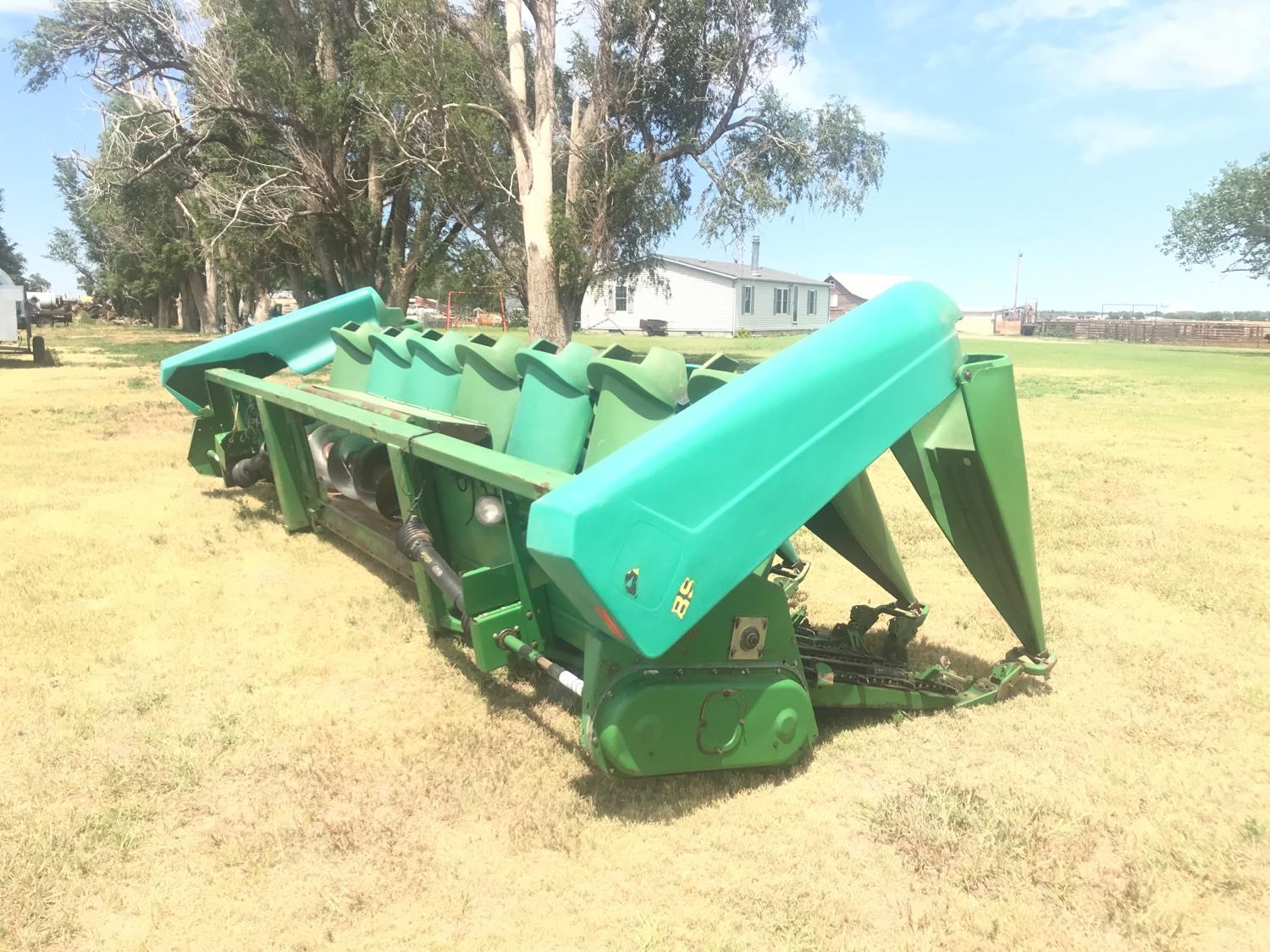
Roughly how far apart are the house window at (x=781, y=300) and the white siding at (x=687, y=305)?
14.0 ft

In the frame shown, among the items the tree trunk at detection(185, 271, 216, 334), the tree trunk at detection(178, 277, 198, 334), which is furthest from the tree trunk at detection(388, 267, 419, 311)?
the tree trunk at detection(178, 277, 198, 334)

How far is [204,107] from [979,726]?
2056cm

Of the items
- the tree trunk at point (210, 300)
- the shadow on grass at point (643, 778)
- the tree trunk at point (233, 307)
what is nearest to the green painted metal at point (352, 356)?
the shadow on grass at point (643, 778)

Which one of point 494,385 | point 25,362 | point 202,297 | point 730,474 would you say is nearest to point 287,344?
point 494,385

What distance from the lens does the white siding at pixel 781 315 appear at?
146ft

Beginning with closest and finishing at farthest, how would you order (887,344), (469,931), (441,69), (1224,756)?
1. (469,931)
2. (887,344)
3. (1224,756)
4. (441,69)

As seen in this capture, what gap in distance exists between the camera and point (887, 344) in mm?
2434

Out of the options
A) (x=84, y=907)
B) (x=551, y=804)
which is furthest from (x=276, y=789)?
(x=551, y=804)

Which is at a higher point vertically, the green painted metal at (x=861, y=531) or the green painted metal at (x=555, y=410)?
the green painted metal at (x=555, y=410)

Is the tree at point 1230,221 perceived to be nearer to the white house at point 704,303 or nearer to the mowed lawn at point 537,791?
the white house at point 704,303

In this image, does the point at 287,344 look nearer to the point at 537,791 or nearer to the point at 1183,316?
the point at 537,791

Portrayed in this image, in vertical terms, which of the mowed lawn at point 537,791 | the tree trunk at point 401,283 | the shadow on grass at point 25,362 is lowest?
the mowed lawn at point 537,791

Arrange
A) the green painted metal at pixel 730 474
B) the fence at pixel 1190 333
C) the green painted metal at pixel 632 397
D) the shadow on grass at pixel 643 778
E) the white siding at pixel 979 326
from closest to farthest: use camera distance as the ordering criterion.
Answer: the green painted metal at pixel 730 474, the shadow on grass at pixel 643 778, the green painted metal at pixel 632 397, the fence at pixel 1190 333, the white siding at pixel 979 326

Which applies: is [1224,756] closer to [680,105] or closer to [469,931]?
[469,931]
